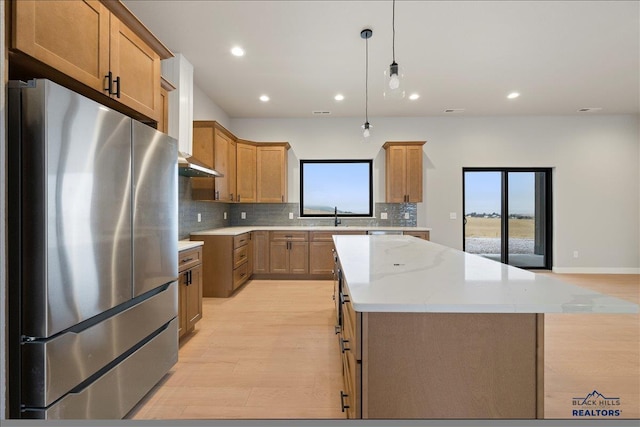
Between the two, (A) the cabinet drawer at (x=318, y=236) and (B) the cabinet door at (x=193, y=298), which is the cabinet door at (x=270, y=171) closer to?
(A) the cabinet drawer at (x=318, y=236)

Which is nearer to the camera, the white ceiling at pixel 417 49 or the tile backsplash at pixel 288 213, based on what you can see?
the white ceiling at pixel 417 49

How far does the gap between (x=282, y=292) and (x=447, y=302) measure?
3447 millimetres

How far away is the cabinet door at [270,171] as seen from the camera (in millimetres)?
5277

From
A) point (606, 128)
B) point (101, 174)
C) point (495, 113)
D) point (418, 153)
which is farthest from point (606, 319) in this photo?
point (101, 174)

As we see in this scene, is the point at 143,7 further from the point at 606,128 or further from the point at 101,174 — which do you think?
the point at 606,128

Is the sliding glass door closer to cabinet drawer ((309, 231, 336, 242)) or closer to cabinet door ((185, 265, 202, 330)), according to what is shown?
cabinet drawer ((309, 231, 336, 242))

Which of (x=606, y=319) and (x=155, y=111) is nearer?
(x=155, y=111)

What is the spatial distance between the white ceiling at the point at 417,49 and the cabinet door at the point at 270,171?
796 mm

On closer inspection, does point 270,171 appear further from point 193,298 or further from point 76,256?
point 76,256

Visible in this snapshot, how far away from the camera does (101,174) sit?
143 cm

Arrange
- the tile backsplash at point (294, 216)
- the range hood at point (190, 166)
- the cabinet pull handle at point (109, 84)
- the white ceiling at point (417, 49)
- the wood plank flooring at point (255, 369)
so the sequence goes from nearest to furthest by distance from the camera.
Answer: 1. the cabinet pull handle at point (109, 84)
2. the wood plank flooring at point (255, 369)
3. the white ceiling at point (417, 49)
4. the range hood at point (190, 166)
5. the tile backsplash at point (294, 216)

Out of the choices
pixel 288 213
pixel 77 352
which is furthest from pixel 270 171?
pixel 77 352

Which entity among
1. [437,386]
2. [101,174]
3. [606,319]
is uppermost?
[101,174]

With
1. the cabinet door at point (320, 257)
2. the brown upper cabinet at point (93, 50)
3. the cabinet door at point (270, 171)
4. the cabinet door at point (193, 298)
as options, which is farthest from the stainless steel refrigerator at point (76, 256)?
the cabinet door at point (270, 171)
